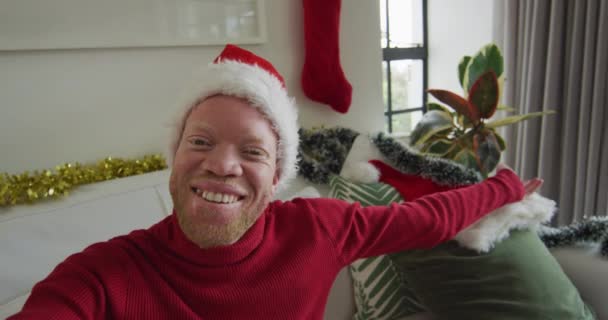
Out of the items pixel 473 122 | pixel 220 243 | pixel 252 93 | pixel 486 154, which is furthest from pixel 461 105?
pixel 220 243

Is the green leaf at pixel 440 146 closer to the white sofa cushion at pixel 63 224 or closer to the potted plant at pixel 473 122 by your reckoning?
the potted plant at pixel 473 122

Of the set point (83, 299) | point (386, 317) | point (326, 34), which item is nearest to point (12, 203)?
point (83, 299)

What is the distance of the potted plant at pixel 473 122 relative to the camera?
3.99 ft

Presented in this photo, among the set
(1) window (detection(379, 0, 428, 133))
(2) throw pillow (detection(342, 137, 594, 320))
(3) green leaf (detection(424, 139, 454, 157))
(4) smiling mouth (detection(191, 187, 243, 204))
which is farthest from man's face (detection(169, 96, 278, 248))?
(1) window (detection(379, 0, 428, 133))

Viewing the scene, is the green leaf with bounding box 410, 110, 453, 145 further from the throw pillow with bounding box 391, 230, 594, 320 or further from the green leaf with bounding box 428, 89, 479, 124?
the throw pillow with bounding box 391, 230, 594, 320

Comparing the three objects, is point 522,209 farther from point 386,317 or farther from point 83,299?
point 83,299

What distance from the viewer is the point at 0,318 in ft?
2.19

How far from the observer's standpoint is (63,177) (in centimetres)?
93

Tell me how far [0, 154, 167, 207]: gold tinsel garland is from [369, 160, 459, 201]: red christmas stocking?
668mm

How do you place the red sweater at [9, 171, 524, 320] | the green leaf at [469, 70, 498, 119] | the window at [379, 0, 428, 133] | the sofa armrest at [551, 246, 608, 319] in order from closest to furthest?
the red sweater at [9, 171, 524, 320] → the sofa armrest at [551, 246, 608, 319] → the green leaf at [469, 70, 498, 119] → the window at [379, 0, 428, 133]

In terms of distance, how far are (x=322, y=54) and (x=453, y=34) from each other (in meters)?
1.27

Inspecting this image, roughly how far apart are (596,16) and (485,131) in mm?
899

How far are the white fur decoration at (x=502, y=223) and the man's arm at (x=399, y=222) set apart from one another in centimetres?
2

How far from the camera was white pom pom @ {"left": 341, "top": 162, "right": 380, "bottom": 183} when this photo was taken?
3.84ft
